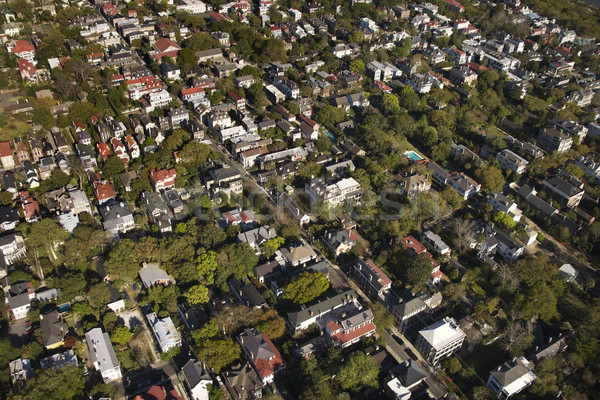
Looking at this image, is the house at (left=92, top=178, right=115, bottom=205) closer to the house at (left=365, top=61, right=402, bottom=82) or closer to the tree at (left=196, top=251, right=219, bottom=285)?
the tree at (left=196, top=251, right=219, bottom=285)

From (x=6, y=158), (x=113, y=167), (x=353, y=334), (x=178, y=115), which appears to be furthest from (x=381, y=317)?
(x=6, y=158)

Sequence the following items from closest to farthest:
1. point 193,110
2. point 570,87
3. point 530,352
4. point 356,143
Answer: point 530,352
point 356,143
point 193,110
point 570,87

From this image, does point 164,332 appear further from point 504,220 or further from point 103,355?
point 504,220

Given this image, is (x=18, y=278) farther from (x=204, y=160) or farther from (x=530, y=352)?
(x=530, y=352)

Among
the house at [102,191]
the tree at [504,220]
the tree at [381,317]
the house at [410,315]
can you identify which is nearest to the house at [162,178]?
the house at [102,191]

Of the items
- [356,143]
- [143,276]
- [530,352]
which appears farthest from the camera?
[356,143]

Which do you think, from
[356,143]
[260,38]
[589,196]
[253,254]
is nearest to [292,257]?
[253,254]

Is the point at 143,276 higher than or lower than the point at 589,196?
lower
